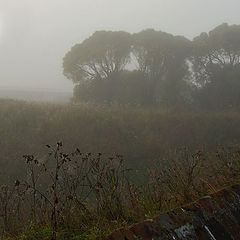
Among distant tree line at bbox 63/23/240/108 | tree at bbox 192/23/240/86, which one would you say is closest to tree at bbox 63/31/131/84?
distant tree line at bbox 63/23/240/108

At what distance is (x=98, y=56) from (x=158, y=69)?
7590 millimetres

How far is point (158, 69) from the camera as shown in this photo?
41062 millimetres

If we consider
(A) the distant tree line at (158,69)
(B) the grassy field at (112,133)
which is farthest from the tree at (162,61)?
(B) the grassy field at (112,133)

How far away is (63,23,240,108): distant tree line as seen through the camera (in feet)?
125

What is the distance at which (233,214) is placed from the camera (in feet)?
7.76

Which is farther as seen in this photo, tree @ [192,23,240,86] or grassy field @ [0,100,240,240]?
tree @ [192,23,240,86]

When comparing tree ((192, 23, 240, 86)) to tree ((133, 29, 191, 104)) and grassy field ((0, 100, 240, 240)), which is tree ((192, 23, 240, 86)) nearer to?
tree ((133, 29, 191, 104))

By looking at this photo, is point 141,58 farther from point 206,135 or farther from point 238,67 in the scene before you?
point 206,135

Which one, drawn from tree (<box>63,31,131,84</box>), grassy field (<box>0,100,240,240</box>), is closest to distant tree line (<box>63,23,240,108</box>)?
tree (<box>63,31,131,84</box>)

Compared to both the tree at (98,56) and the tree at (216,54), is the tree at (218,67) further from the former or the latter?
the tree at (98,56)

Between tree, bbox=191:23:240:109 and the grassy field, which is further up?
tree, bbox=191:23:240:109

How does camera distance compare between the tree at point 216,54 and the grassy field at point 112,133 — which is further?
the tree at point 216,54

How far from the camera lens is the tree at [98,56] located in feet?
133

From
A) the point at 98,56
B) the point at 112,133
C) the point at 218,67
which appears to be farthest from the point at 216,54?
the point at 112,133
